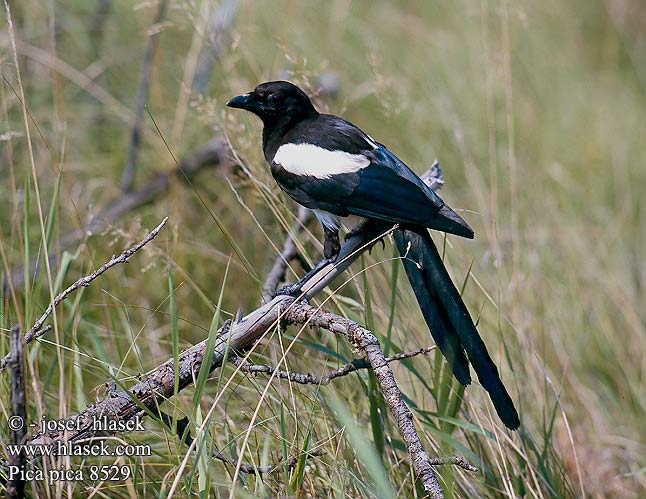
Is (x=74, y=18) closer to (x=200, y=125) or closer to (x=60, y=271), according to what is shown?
(x=200, y=125)

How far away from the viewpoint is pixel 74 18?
3.79 m

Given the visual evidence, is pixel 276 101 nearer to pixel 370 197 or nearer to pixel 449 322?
pixel 370 197

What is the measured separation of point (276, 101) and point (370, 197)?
493 millimetres

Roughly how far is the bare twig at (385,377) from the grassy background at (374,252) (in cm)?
7

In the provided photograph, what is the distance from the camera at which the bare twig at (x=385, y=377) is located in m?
1.35

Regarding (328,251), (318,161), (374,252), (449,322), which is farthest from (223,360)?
(374,252)

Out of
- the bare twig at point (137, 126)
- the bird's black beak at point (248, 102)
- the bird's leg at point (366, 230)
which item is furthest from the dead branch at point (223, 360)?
the bare twig at point (137, 126)

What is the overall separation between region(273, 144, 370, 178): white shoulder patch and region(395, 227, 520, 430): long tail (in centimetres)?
27

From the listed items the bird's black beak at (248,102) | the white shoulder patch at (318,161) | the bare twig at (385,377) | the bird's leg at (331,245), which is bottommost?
the bare twig at (385,377)

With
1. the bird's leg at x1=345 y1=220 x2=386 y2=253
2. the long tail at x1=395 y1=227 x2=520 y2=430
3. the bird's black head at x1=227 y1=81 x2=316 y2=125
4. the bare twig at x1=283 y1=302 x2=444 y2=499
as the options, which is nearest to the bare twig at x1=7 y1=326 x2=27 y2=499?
the bare twig at x1=283 y1=302 x2=444 y2=499

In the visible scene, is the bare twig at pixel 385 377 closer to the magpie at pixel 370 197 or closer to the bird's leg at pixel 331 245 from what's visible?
the magpie at pixel 370 197

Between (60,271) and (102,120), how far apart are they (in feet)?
6.09

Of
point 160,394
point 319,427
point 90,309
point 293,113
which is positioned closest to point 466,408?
point 319,427

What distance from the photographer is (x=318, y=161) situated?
7.58ft
